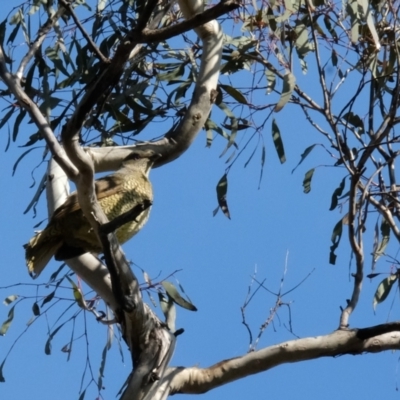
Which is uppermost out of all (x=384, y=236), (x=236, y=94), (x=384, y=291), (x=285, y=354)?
(x=236, y=94)

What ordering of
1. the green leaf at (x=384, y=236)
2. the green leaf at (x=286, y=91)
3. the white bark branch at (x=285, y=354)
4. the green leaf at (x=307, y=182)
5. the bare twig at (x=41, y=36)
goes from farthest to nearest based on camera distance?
1. the green leaf at (x=307, y=182)
2. the green leaf at (x=384, y=236)
3. the bare twig at (x=41, y=36)
4. the green leaf at (x=286, y=91)
5. the white bark branch at (x=285, y=354)

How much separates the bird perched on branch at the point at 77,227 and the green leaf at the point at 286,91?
2.29 ft

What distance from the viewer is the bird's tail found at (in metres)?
3.71

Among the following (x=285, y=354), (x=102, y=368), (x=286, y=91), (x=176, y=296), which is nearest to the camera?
(x=285, y=354)

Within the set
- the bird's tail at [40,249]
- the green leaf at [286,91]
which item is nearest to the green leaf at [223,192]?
the bird's tail at [40,249]

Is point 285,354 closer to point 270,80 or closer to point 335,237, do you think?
point 335,237

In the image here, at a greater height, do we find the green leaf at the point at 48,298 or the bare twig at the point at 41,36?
the bare twig at the point at 41,36

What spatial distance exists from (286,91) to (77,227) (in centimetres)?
104

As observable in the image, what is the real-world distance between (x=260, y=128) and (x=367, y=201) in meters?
0.75

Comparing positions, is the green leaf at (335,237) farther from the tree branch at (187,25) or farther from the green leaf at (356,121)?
the tree branch at (187,25)

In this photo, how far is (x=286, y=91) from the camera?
3258mm

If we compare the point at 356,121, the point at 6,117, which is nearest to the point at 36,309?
the point at 6,117

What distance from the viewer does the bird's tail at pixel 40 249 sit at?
3.71 m

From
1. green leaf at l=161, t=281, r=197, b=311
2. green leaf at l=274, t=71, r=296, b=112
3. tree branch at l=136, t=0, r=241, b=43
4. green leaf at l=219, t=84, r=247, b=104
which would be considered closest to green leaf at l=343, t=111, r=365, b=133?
green leaf at l=219, t=84, r=247, b=104
